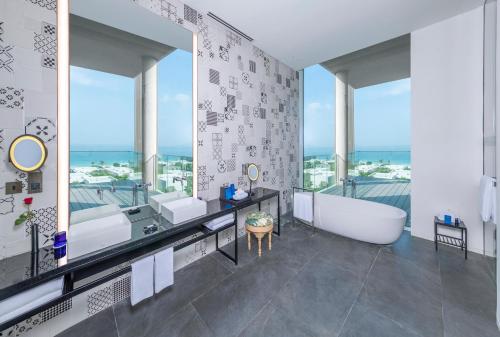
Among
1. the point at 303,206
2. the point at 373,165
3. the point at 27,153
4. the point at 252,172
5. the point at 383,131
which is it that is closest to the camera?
the point at 27,153

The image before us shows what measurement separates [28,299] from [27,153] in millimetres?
907

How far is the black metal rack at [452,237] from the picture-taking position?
2.43 meters

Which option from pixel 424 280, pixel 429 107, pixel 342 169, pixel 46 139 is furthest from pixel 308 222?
pixel 46 139

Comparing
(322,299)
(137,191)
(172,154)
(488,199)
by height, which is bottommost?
(322,299)

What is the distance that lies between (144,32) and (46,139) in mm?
1349

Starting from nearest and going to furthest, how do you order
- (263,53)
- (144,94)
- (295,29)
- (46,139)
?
1. (46,139)
2. (144,94)
3. (295,29)
4. (263,53)

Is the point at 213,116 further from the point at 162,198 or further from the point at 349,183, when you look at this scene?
the point at 349,183

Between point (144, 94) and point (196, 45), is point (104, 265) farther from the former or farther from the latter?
point (196, 45)

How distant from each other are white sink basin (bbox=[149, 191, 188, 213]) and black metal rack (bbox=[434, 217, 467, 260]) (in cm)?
337

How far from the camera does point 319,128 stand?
4.15m

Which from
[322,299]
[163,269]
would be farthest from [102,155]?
[322,299]

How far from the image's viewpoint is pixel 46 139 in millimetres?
1368

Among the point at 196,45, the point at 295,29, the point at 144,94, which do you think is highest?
the point at 295,29

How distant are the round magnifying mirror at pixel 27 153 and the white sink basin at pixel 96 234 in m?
0.52
